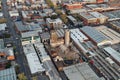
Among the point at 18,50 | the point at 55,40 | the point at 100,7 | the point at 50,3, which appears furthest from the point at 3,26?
the point at 100,7

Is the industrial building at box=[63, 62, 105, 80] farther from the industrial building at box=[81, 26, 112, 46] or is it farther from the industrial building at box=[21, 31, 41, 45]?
the industrial building at box=[21, 31, 41, 45]

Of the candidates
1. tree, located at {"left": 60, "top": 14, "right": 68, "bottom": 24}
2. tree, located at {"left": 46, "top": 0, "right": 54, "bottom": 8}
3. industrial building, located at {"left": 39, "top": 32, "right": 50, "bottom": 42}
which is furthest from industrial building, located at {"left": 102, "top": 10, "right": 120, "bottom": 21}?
industrial building, located at {"left": 39, "top": 32, "right": 50, "bottom": 42}

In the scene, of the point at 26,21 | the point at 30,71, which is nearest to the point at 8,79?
the point at 30,71

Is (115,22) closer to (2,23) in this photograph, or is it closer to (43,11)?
(43,11)

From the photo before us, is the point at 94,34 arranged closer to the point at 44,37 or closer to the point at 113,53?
the point at 113,53

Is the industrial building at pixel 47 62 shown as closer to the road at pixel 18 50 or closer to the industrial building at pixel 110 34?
the road at pixel 18 50
